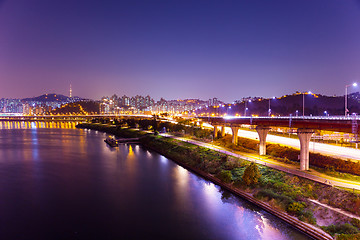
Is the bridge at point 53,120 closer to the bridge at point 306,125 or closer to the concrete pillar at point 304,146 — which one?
the bridge at point 306,125

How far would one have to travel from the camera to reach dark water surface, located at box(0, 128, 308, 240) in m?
13.1

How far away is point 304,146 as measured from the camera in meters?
19.3

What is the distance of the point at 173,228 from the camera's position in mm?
13641

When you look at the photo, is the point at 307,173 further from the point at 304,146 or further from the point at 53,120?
the point at 53,120

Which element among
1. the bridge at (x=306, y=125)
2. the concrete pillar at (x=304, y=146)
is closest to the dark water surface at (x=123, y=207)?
the concrete pillar at (x=304, y=146)

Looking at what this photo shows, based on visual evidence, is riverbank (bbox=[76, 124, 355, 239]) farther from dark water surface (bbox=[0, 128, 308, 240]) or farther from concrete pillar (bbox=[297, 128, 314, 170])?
concrete pillar (bbox=[297, 128, 314, 170])

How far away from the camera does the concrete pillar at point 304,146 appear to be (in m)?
18.8

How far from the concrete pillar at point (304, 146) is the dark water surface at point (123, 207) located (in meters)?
5.68

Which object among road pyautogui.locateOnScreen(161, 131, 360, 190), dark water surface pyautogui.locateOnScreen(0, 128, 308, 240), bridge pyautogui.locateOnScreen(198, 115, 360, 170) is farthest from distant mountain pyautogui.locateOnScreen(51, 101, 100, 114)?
road pyautogui.locateOnScreen(161, 131, 360, 190)

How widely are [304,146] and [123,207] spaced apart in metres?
13.2

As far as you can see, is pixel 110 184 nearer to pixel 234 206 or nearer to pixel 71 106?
pixel 234 206

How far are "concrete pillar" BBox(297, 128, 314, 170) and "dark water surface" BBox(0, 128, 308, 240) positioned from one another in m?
5.68

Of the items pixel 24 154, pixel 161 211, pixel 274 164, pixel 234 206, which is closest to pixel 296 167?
pixel 274 164

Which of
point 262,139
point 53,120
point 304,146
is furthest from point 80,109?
point 304,146
